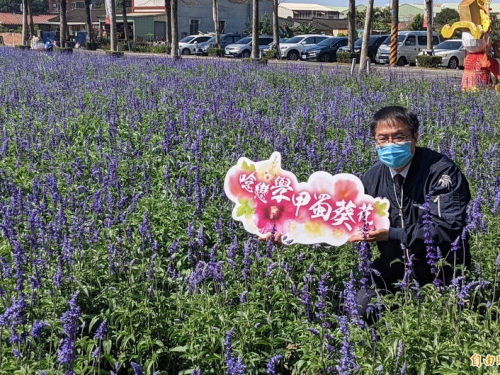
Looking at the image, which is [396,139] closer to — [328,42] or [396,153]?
[396,153]

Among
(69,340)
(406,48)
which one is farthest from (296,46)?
(69,340)

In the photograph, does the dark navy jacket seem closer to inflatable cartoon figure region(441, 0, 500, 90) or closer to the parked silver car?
inflatable cartoon figure region(441, 0, 500, 90)

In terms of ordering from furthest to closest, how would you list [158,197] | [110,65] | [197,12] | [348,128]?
[197,12] < [110,65] < [348,128] < [158,197]

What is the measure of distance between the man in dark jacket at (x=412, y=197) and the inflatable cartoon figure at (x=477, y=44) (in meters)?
10.9

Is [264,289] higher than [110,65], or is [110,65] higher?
[110,65]

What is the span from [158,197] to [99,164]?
3.58 ft

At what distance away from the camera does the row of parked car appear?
1340 inches

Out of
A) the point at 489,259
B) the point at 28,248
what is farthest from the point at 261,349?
the point at 28,248

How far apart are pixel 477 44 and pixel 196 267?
1318cm

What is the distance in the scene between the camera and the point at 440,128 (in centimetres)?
848

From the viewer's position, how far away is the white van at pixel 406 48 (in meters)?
35.8

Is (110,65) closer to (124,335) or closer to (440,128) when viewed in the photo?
(440,128)

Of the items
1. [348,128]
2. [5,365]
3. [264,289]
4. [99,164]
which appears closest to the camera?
[5,365]

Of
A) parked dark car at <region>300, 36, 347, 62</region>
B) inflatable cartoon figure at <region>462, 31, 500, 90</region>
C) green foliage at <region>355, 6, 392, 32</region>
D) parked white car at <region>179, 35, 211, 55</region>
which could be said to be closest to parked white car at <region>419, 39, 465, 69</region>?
parked dark car at <region>300, 36, 347, 62</region>
